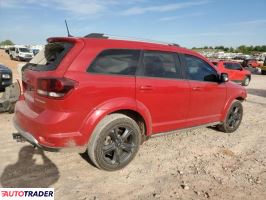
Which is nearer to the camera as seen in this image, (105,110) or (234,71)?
(105,110)

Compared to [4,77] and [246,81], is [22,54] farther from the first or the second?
[4,77]

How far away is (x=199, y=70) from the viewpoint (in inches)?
219

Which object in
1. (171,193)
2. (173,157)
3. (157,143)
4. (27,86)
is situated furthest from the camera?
(157,143)

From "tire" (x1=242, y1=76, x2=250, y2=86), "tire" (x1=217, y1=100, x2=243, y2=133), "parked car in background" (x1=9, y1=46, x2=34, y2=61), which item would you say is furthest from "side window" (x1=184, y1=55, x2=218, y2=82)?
"parked car in background" (x1=9, y1=46, x2=34, y2=61)

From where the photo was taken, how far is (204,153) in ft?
17.0

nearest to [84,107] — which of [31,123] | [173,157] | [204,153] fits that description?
[31,123]

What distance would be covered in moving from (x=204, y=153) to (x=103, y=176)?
194cm

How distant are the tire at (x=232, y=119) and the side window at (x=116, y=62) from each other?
2.77 metres

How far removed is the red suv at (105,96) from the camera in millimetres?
3797

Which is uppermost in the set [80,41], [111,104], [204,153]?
[80,41]

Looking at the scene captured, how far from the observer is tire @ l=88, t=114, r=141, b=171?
13.4 ft

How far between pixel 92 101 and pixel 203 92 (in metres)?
2.37

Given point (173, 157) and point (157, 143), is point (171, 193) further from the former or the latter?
point (157, 143)

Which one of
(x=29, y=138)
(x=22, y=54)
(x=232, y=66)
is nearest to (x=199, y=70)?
(x=29, y=138)
